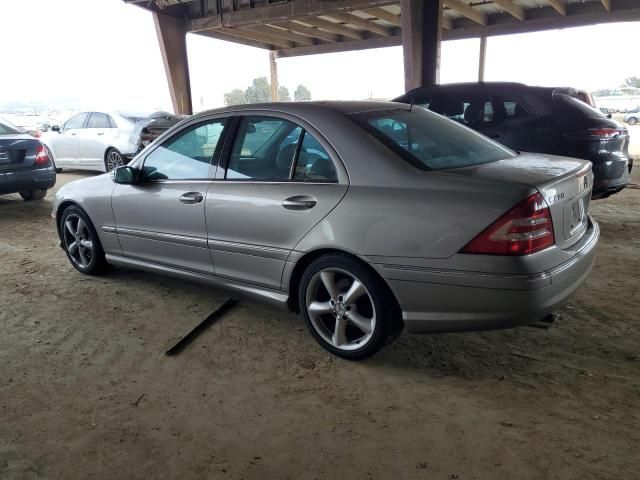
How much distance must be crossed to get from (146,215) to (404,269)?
6.91 feet

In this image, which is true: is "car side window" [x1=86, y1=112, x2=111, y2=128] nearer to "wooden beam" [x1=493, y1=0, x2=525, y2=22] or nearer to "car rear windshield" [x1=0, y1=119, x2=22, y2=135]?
"car rear windshield" [x1=0, y1=119, x2=22, y2=135]

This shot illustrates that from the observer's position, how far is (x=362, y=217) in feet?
8.32

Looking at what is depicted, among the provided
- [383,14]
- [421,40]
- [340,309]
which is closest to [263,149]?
[340,309]

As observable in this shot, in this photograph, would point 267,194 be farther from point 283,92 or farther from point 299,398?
point 283,92

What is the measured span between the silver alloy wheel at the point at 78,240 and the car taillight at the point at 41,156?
3415 millimetres

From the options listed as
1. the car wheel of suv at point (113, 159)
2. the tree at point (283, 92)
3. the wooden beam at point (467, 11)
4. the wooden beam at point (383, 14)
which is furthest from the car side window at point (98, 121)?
the tree at point (283, 92)

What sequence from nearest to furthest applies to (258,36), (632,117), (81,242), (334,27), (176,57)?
(81,242), (176,57), (334,27), (258,36), (632,117)

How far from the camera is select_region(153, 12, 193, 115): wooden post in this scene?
1377 cm

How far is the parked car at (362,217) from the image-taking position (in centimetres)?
229

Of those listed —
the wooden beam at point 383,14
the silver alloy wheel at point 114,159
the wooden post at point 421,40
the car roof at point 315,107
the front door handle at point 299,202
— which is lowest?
the silver alloy wheel at point 114,159

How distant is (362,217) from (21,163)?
21.1ft

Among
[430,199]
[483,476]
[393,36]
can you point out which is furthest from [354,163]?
[393,36]

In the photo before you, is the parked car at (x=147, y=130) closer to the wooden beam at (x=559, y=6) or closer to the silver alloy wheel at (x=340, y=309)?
A: the silver alloy wheel at (x=340, y=309)

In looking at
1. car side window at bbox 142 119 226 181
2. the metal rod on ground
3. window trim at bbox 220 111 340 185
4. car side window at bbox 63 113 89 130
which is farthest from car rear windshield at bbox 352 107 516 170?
car side window at bbox 63 113 89 130
